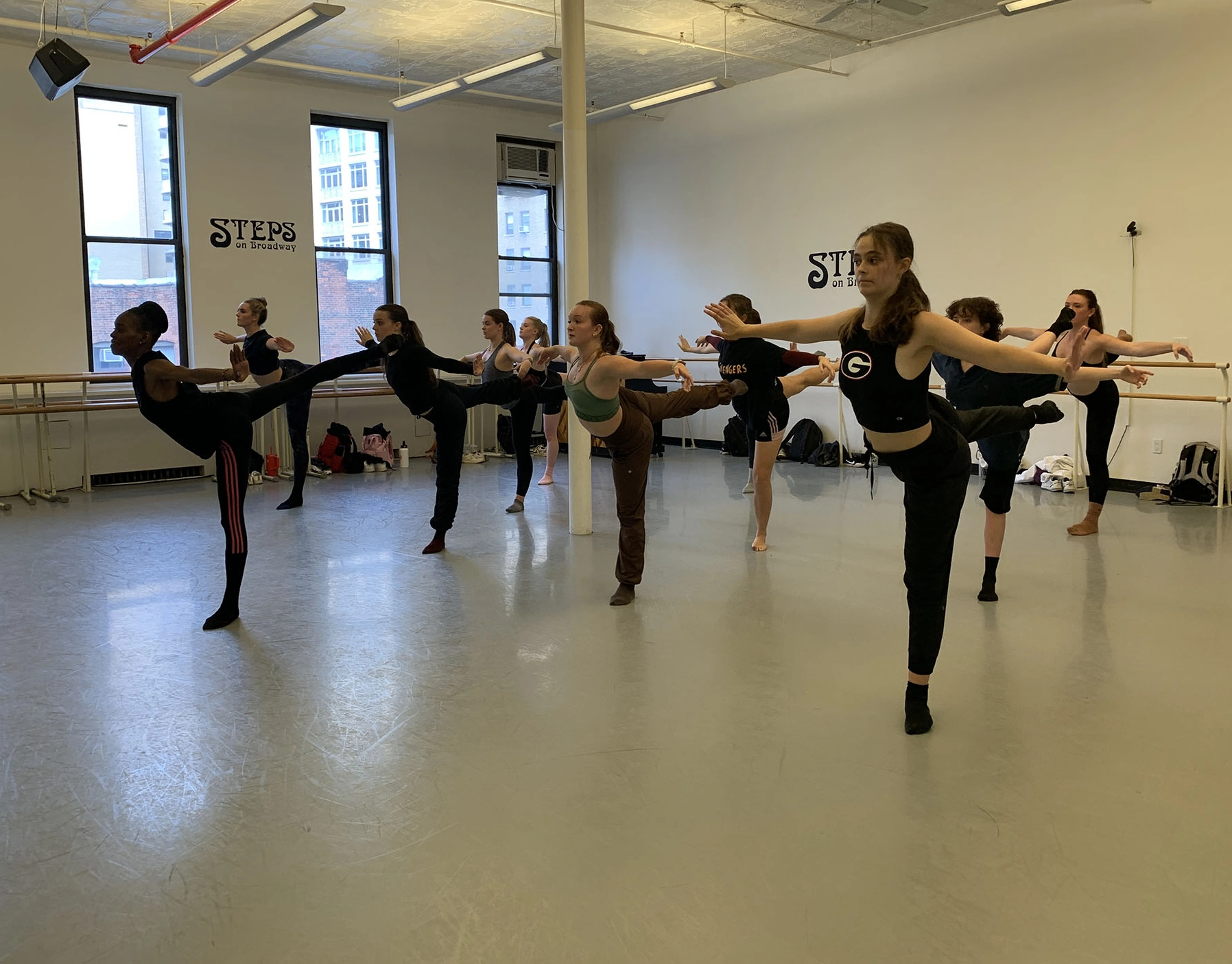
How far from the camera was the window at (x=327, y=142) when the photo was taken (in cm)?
1098

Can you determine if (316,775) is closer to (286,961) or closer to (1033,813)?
(286,961)

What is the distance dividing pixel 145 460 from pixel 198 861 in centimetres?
797

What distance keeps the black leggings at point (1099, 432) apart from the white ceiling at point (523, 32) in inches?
157

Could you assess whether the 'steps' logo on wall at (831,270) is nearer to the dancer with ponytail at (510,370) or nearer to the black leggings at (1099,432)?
the black leggings at (1099,432)

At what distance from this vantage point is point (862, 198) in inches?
396

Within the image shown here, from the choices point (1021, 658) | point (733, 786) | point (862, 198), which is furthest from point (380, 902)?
point (862, 198)

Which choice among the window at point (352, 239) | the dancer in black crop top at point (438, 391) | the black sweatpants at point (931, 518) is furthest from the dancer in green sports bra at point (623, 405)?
the window at point (352, 239)

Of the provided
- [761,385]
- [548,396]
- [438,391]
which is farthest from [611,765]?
[548,396]

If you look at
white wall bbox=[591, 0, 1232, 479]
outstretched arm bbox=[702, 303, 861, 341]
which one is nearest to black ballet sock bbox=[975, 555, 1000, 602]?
outstretched arm bbox=[702, 303, 861, 341]

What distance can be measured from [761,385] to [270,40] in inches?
174

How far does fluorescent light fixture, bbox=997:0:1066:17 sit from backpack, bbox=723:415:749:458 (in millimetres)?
4843

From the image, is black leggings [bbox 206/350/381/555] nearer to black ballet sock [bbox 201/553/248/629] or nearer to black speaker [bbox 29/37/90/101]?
black ballet sock [bbox 201/553/248/629]

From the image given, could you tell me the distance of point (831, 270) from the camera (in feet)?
34.1

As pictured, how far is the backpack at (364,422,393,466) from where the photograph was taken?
404 inches
